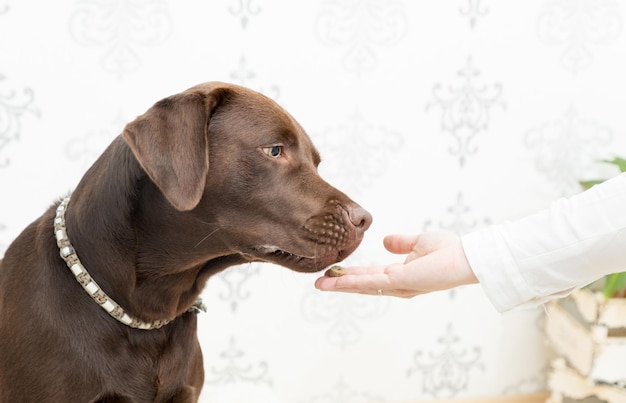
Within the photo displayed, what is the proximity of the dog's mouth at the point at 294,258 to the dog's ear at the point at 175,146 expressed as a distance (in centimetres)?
20

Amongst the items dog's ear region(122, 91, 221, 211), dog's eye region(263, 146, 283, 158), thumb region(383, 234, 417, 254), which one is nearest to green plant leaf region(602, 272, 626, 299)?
thumb region(383, 234, 417, 254)

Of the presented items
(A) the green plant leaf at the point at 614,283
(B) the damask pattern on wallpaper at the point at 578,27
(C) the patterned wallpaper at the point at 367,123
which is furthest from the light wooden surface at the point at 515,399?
(B) the damask pattern on wallpaper at the point at 578,27

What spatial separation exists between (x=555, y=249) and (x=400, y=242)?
0.44 m

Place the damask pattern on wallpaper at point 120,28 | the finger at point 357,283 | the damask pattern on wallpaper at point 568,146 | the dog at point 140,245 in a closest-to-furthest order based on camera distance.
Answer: the dog at point 140,245
the finger at point 357,283
the damask pattern on wallpaper at point 120,28
the damask pattern on wallpaper at point 568,146

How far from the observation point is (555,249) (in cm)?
146

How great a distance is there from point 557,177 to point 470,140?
1.25 feet

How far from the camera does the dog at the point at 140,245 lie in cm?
146

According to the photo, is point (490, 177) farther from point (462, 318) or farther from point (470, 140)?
point (462, 318)

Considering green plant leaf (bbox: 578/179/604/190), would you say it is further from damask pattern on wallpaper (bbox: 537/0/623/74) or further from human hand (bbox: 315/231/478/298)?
human hand (bbox: 315/231/478/298)

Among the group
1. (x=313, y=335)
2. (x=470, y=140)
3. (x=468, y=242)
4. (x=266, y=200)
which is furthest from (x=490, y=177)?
(x=266, y=200)

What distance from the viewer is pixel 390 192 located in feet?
8.59

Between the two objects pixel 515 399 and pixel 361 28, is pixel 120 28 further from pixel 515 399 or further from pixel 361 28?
pixel 515 399

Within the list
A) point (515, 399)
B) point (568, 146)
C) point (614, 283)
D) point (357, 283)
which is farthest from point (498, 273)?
point (515, 399)

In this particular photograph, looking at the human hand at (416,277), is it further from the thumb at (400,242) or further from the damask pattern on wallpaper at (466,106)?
the damask pattern on wallpaper at (466,106)
